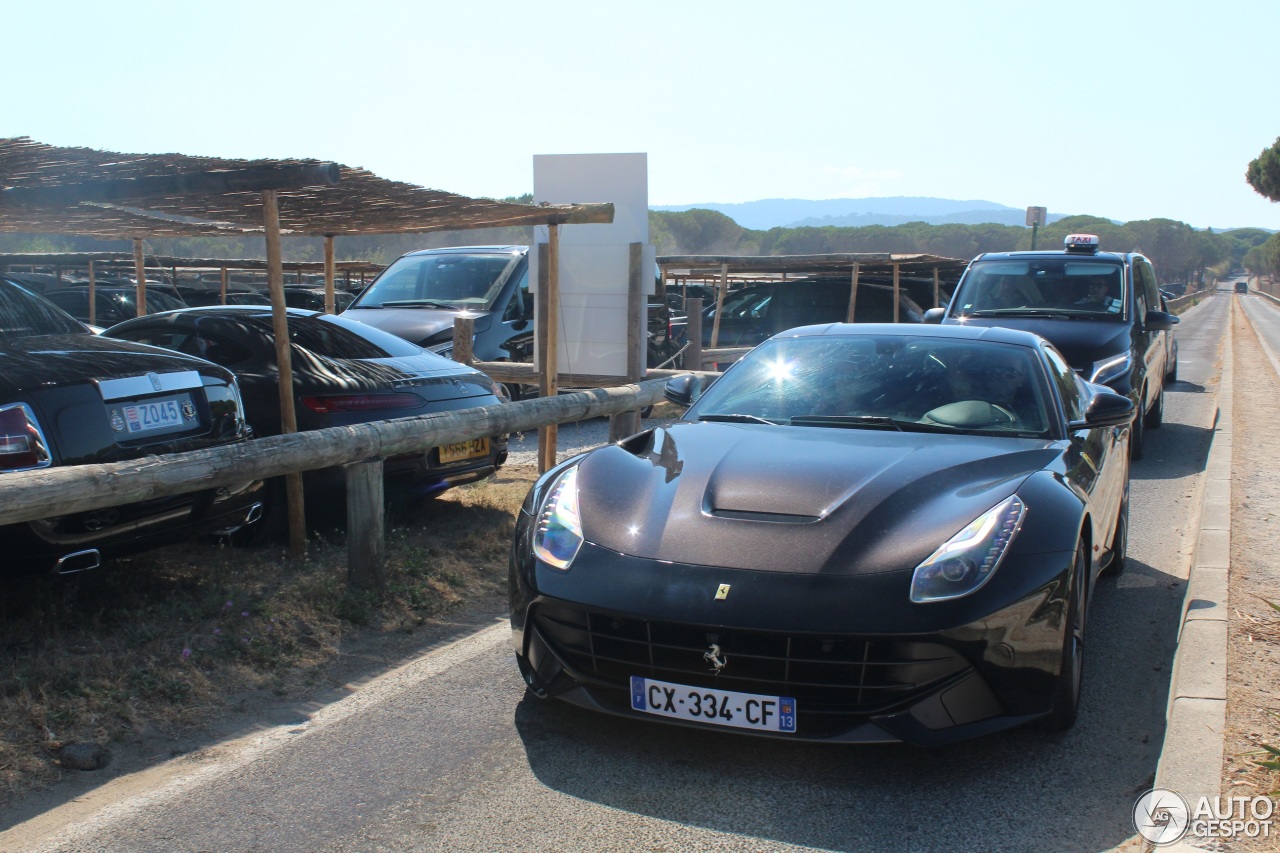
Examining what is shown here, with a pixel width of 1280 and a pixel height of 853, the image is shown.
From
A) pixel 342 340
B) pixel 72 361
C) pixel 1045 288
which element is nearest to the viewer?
pixel 72 361

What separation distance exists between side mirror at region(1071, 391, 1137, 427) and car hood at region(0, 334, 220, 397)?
4111mm

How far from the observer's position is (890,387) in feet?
16.4

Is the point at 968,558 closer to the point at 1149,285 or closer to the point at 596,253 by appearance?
the point at 596,253

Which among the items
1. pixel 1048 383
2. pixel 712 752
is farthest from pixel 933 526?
pixel 1048 383

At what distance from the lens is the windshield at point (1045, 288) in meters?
11.0

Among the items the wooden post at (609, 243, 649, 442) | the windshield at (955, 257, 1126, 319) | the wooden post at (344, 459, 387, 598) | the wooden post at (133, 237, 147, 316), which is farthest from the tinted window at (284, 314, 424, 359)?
the windshield at (955, 257, 1126, 319)

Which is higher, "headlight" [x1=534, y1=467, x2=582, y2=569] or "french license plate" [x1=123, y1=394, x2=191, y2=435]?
"french license plate" [x1=123, y1=394, x2=191, y2=435]

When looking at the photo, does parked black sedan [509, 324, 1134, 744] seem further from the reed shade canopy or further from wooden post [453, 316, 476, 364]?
wooden post [453, 316, 476, 364]

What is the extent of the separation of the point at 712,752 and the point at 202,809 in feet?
5.32

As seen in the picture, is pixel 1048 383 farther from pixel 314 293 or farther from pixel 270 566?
pixel 314 293

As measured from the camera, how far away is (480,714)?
4.13 metres

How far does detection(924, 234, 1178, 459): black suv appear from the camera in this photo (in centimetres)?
1019

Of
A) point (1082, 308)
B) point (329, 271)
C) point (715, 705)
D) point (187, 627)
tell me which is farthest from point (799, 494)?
point (1082, 308)

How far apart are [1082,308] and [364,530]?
8.20m
